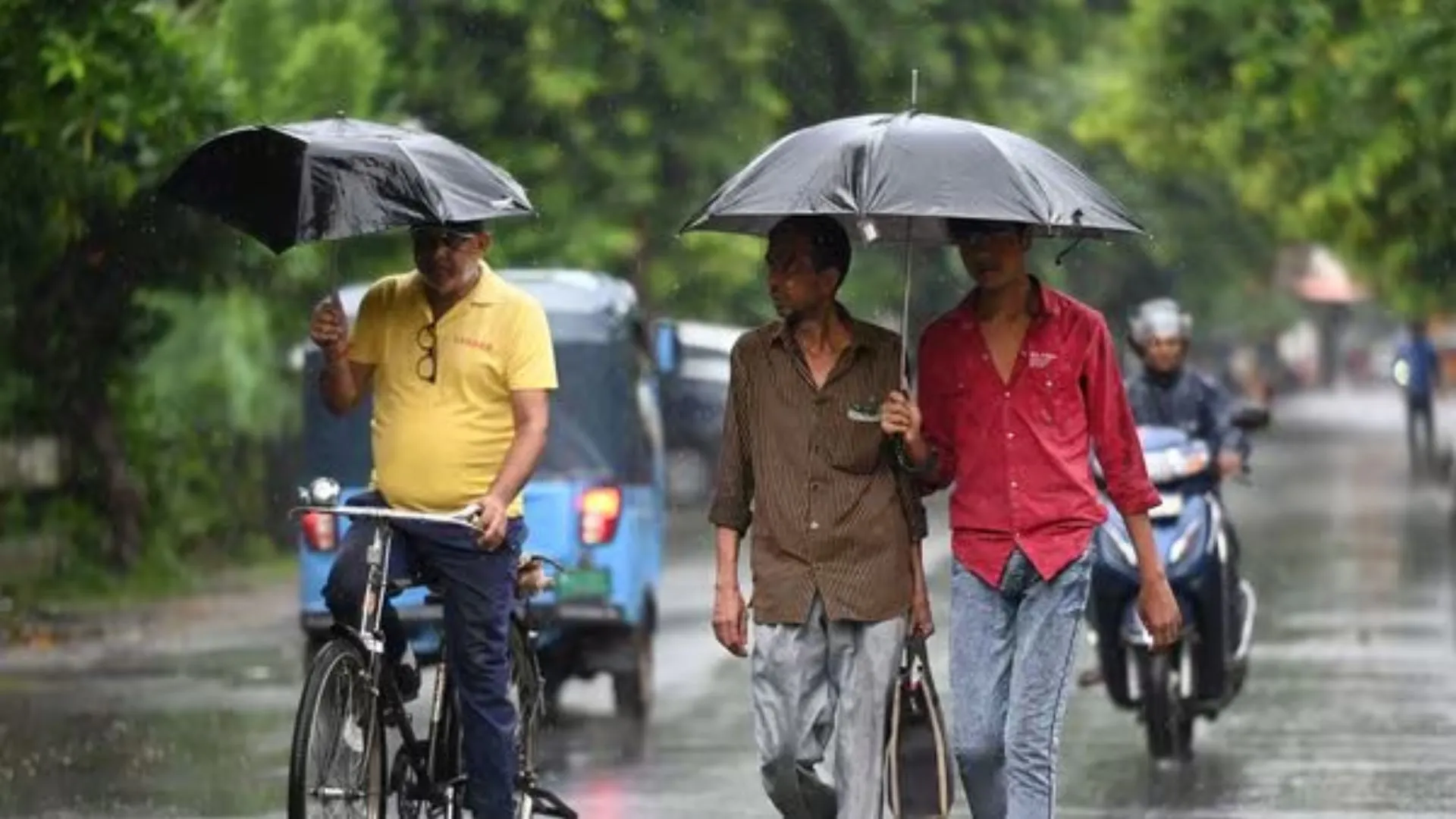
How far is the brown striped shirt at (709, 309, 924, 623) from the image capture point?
8219 millimetres

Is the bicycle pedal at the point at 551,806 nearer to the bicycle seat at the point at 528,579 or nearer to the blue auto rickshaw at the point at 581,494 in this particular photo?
the bicycle seat at the point at 528,579

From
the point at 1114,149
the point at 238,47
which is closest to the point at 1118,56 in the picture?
the point at 1114,149

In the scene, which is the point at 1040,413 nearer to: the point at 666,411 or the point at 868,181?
the point at 868,181

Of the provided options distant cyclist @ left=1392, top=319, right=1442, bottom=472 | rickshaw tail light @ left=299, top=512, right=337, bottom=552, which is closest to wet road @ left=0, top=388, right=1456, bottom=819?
rickshaw tail light @ left=299, top=512, right=337, bottom=552

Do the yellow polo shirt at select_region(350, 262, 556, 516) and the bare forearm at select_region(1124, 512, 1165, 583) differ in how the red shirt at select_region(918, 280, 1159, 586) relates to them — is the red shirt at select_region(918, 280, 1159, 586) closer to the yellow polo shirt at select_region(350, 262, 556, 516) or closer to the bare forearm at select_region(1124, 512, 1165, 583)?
the bare forearm at select_region(1124, 512, 1165, 583)

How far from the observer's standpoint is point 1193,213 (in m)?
56.5

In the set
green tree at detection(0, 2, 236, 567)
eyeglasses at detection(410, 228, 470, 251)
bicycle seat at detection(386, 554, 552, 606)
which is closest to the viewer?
eyeglasses at detection(410, 228, 470, 251)

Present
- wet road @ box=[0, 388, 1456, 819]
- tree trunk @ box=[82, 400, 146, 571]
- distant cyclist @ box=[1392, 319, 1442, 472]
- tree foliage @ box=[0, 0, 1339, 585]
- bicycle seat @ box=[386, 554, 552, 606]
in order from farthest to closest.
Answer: distant cyclist @ box=[1392, 319, 1442, 472] < tree trunk @ box=[82, 400, 146, 571] < tree foliage @ box=[0, 0, 1339, 585] < wet road @ box=[0, 388, 1456, 819] < bicycle seat @ box=[386, 554, 552, 606]

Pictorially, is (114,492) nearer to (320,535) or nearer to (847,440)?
(320,535)

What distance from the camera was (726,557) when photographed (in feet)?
27.3

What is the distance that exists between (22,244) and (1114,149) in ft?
94.1

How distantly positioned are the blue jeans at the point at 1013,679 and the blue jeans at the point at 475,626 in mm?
1329

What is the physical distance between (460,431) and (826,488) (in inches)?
49.0

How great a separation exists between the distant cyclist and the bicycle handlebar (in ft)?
107
